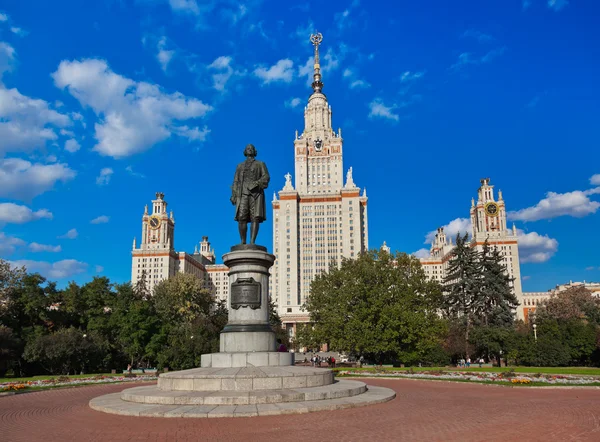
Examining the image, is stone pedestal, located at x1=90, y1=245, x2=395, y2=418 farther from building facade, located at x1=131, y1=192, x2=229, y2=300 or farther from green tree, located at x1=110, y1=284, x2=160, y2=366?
building facade, located at x1=131, y1=192, x2=229, y2=300

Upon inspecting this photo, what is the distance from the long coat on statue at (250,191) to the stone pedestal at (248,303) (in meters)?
1.51

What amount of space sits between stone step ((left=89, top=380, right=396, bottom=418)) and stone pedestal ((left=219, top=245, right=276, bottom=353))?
450cm

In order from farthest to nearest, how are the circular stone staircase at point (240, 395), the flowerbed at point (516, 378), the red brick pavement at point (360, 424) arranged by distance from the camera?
the flowerbed at point (516, 378), the circular stone staircase at point (240, 395), the red brick pavement at point (360, 424)

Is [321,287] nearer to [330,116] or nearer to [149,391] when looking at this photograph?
[149,391]

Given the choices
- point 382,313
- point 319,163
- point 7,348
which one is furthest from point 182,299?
point 319,163

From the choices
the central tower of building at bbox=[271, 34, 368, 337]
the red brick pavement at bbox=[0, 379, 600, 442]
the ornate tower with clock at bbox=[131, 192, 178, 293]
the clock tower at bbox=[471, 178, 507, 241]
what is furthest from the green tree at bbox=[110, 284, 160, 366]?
the clock tower at bbox=[471, 178, 507, 241]

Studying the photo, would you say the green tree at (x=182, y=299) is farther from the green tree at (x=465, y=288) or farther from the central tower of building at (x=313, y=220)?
the central tower of building at (x=313, y=220)

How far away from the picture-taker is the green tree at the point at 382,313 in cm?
3469

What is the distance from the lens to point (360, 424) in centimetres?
959

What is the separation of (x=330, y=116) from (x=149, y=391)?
14781 cm

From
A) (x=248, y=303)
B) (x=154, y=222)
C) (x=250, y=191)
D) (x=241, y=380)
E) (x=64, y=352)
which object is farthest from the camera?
(x=154, y=222)

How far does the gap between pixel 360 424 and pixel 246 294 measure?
8353 mm

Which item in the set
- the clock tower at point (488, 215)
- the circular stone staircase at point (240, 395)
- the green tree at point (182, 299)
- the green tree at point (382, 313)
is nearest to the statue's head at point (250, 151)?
the circular stone staircase at point (240, 395)

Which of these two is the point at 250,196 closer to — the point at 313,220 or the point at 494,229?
the point at 313,220
